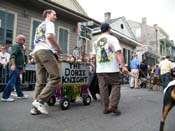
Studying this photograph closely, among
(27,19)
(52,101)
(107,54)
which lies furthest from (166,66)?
(27,19)

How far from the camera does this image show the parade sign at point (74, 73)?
19.7ft

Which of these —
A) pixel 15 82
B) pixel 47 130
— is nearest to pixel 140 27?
pixel 15 82

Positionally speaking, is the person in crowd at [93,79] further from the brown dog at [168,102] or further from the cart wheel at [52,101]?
the brown dog at [168,102]

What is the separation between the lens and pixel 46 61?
5.05 m

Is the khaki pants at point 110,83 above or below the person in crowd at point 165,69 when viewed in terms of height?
below

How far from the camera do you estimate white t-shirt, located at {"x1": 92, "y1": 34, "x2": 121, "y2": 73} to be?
5473 millimetres

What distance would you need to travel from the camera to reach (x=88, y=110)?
19.1ft

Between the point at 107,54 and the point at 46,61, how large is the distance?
1375mm

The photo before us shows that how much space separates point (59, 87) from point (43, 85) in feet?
2.19

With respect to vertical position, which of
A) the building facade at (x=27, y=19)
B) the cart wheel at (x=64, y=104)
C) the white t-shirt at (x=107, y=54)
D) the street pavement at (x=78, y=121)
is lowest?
the street pavement at (x=78, y=121)

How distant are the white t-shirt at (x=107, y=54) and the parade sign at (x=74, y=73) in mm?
849

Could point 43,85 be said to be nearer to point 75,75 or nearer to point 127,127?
point 75,75

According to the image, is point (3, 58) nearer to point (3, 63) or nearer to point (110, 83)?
point (3, 63)

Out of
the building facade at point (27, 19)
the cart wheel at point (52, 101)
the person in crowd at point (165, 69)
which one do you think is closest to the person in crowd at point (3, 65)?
the building facade at point (27, 19)
